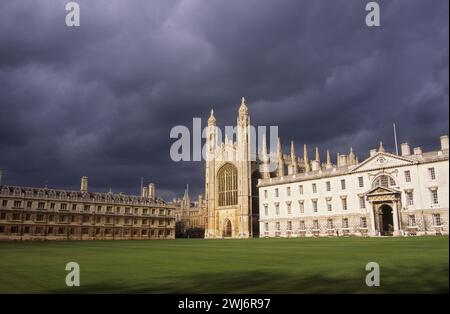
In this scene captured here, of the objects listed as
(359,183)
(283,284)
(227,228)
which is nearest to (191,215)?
(227,228)

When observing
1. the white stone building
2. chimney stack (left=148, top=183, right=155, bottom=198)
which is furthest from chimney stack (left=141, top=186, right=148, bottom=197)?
the white stone building

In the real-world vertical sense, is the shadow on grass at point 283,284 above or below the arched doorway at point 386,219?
below

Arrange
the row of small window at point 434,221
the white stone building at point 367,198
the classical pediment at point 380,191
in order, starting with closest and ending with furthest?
the row of small window at point 434,221 < the white stone building at point 367,198 < the classical pediment at point 380,191

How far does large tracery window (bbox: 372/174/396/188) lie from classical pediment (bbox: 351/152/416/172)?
1.45 metres

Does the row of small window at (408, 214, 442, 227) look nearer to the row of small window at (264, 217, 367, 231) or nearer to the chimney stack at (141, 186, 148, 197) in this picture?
the row of small window at (264, 217, 367, 231)

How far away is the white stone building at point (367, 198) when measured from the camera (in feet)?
165

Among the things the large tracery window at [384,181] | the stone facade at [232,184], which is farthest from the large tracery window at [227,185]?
the large tracery window at [384,181]

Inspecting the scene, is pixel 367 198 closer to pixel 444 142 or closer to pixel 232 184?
pixel 444 142

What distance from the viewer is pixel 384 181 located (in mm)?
55438

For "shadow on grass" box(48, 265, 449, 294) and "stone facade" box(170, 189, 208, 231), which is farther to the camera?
"stone facade" box(170, 189, 208, 231)

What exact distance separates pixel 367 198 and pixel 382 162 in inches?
220

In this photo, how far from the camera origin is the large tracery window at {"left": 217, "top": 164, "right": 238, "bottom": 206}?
85.6 metres

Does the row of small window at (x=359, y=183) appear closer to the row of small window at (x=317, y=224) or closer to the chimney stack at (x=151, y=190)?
the row of small window at (x=317, y=224)

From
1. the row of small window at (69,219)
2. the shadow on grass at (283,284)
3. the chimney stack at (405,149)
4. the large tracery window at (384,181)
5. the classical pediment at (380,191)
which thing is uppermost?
the chimney stack at (405,149)
